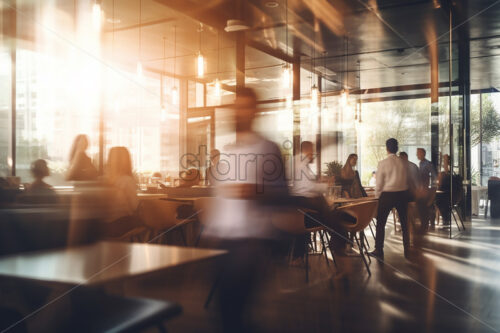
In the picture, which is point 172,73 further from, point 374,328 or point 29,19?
point 374,328

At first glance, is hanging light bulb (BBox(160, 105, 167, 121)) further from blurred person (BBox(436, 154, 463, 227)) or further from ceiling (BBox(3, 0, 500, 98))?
blurred person (BBox(436, 154, 463, 227))

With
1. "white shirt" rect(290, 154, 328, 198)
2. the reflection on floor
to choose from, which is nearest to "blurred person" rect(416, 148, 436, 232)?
the reflection on floor

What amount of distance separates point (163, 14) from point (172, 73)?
2129mm

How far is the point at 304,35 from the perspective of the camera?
695 centimetres

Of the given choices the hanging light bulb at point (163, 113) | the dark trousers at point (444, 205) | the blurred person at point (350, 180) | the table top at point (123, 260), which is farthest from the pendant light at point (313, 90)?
the table top at point (123, 260)

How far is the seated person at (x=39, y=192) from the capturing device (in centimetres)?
209

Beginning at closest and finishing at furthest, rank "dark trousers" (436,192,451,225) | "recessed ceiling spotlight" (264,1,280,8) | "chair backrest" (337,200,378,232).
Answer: "chair backrest" (337,200,378,232)
"recessed ceiling spotlight" (264,1,280,8)
"dark trousers" (436,192,451,225)

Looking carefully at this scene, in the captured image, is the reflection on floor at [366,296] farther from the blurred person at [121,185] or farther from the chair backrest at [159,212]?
the blurred person at [121,185]

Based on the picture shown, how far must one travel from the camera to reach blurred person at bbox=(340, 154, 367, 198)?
521cm

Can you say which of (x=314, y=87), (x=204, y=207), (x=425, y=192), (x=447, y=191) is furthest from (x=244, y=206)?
(x=425, y=192)

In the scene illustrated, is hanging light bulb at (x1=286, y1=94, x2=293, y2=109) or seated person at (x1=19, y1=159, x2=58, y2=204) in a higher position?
hanging light bulb at (x1=286, y1=94, x2=293, y2=109)

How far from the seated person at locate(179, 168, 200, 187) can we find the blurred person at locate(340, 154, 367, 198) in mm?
1940

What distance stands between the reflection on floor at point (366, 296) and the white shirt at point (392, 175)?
816mm

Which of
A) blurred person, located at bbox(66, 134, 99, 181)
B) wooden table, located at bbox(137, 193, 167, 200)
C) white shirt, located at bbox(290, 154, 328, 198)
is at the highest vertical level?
blurred person, located at bbox(66, 134, 99, 181)
